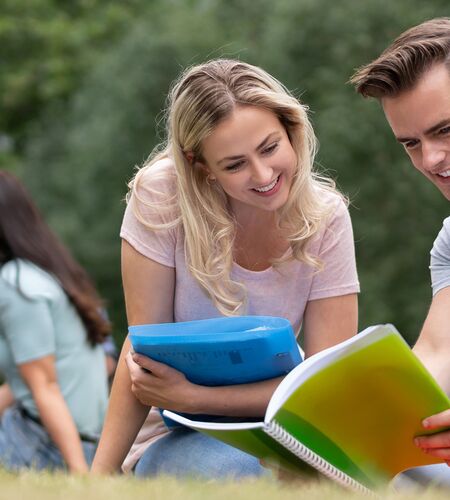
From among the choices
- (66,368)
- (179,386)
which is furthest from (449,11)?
(179,386)

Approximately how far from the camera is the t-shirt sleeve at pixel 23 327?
4844mm

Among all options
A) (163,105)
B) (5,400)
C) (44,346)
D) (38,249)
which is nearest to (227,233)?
(44,346)

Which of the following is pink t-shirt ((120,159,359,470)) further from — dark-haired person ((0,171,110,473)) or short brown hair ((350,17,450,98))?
dark-haired person ((0,171,110,473))

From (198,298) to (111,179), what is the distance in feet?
80.5

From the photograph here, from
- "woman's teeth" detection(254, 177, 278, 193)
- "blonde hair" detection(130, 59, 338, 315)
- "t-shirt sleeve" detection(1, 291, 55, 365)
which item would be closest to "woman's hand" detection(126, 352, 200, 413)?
"blonde hair" detection(130, 59, 338, 315)

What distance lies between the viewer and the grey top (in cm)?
485

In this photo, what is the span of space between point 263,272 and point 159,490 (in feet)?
5.37

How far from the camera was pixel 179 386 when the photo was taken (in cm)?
334

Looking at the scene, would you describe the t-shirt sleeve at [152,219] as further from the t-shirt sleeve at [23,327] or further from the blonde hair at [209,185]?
the t-shirt sleeve at [23,327]

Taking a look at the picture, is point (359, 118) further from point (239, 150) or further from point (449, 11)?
point (239, 150)

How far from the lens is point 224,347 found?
10.1ft

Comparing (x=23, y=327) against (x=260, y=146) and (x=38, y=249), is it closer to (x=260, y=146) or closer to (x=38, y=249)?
(x=38, y=249)

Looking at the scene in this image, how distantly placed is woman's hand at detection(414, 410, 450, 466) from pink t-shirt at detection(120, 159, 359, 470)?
38.6 inches

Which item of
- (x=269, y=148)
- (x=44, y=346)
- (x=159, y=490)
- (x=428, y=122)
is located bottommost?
(x=44, y=346)
